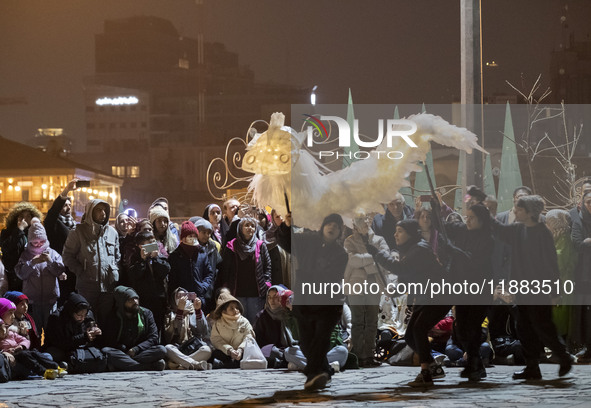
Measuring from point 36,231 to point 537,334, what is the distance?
503cm

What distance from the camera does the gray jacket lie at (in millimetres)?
10844

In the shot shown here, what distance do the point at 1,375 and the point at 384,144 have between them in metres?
4.36

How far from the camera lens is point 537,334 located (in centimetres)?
923

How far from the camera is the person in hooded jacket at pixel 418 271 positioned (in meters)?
8.88

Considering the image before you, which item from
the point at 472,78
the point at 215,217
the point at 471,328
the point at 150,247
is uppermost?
the point at 472,78

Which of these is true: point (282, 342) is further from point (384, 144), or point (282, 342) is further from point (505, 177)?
point (505, 177)

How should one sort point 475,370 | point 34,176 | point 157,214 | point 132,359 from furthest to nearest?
1. point 34,176
2. point 157,214
3. point 132,359
4. point 475,370

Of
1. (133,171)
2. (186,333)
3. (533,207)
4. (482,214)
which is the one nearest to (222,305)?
(186,333)

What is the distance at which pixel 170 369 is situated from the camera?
10.8 meters

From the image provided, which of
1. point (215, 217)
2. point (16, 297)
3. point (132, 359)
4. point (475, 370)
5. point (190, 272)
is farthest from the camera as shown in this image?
point (215, 217)

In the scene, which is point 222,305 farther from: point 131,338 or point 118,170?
point 118,170

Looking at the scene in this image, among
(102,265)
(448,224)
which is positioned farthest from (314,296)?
(102,265)

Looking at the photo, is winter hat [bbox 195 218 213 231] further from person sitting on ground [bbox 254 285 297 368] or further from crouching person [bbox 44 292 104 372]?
crouching person [bbox 44 292 104 372]

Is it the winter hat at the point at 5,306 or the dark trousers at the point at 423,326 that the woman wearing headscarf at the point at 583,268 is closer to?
the dark trousers at the point at 423,326
